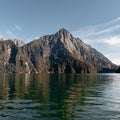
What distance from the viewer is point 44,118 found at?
33.8m

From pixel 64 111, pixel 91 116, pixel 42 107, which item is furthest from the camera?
pixel 42 107

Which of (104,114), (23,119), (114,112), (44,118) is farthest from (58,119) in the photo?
(114,112)

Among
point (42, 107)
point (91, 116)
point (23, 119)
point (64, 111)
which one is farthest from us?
point (42, 107)

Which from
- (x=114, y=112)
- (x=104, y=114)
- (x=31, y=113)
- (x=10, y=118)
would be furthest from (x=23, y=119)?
(x=114, y=112)

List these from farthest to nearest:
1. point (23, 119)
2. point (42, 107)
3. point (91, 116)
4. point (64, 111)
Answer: point (42, 107) → point (64, 111) → point (91, 116) → point (23, 119)

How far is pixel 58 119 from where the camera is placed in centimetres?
3344

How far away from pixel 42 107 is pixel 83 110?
7.16 metres

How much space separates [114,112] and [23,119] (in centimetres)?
1500

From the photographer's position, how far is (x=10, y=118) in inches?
1313

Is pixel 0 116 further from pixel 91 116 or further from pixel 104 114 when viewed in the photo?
pixel 104 114

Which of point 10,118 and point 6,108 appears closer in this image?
point 10,118

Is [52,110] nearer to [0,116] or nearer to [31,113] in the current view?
[31,113]

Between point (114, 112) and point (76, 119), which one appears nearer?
point (76, 119)

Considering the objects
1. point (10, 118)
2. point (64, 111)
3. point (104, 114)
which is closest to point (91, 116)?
point (104, 114)
